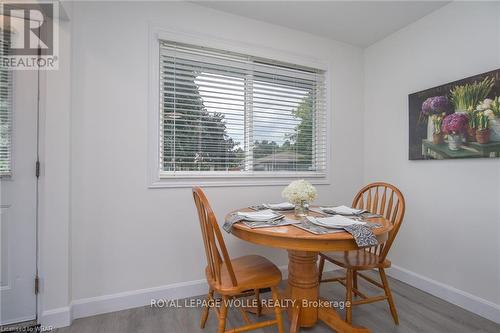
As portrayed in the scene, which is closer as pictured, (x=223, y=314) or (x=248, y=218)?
(x=223, y=314)

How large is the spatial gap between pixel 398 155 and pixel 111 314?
293 centimetres

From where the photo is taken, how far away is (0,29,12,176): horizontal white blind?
5.50 ft

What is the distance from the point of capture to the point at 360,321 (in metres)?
1.83

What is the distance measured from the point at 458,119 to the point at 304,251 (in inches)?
68.2

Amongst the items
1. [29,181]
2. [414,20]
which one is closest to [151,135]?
[29,181]

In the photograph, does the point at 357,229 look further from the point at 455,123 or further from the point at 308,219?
the point at 455,123

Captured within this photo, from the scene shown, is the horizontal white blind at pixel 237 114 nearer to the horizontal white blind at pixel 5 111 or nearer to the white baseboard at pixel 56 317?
the horizontal white blind at pixel 5 111

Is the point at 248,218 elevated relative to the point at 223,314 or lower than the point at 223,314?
elevated

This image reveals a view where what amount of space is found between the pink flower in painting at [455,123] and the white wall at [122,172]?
6.33 ft

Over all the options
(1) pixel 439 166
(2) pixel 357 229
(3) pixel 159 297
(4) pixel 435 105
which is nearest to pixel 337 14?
(4) pixel 435 105

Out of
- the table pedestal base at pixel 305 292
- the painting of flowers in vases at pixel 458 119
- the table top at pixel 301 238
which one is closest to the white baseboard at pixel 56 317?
the table top at pixel 301 238

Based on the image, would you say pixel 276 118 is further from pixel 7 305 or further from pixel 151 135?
pixel 7 305

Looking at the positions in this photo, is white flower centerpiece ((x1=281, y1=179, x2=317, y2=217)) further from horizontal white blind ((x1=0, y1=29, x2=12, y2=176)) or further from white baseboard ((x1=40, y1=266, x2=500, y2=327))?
horizontal white blind ((x1=0, y1=29, x2=12, y2=176))

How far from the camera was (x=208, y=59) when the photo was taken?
2.29 m
